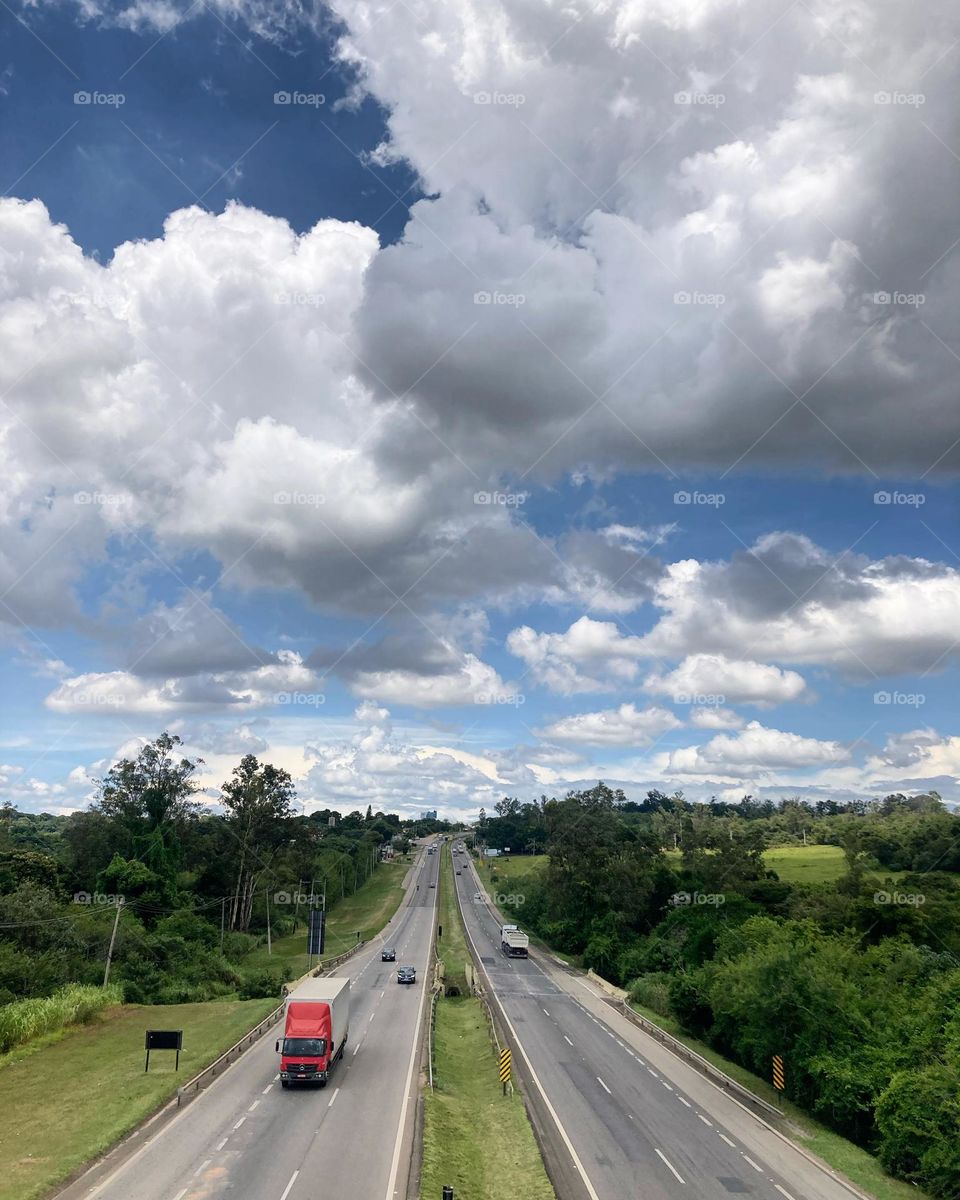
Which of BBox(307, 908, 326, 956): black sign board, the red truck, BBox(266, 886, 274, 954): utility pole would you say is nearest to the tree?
BBox(266, 886, 274, 954): utility pole

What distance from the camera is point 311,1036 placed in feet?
97.9

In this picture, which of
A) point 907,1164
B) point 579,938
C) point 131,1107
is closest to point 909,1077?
point 907,1164

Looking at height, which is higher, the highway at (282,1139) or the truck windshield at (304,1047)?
the truck windshield at (304,1047)

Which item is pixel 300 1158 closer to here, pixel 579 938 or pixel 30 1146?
pixel 30 1146

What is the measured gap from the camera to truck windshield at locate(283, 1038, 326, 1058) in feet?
96.4

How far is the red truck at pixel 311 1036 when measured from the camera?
96.0 feet

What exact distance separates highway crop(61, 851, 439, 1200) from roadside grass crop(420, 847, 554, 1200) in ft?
3.15

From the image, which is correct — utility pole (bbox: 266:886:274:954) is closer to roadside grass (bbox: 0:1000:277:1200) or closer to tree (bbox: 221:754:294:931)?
tree (bbox: 221:754:294:931)

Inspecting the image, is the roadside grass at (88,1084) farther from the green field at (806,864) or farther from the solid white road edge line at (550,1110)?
the green field at (806,864)

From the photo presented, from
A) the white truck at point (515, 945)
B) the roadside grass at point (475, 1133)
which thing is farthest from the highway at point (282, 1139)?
the white truck at point (515, 945)

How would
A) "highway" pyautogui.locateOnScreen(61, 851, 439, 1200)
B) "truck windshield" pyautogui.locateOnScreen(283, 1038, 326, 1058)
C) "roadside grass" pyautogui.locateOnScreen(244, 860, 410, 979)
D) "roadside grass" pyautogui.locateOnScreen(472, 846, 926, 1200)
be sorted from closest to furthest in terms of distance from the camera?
1. "highway" pyautogui.locateOnScreen(61, 851, 439, 1200)
2. "roadside grass" pyautogui.locateOnScreen(472, 846, 926, 1200)
3. "truck windshield" pyautogui.locateOnScreen(283, 1038, 326, 1058)
4. "roadside grass" pyautogui.locateOnScreen(244, 860, 410, 979)

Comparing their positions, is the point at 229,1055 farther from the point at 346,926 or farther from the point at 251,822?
the point at 346,926

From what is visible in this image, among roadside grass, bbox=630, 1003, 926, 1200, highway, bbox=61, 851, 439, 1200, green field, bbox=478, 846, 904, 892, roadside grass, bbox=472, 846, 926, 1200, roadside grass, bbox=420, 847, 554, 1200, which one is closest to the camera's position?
highway, bbox=61, 851, 439, 1200

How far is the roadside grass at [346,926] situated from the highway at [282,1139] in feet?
118
